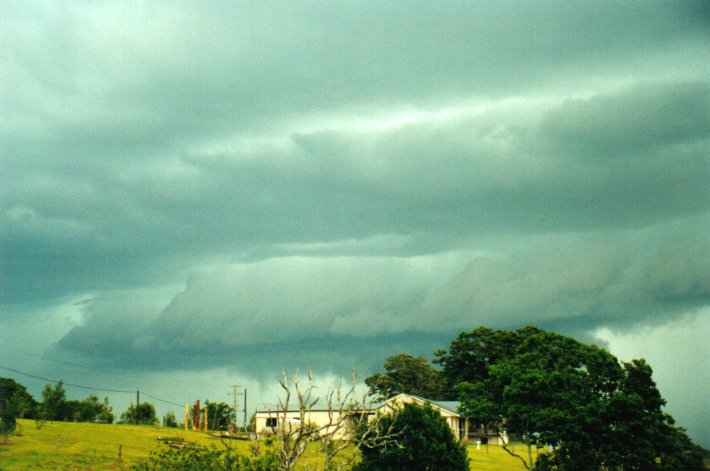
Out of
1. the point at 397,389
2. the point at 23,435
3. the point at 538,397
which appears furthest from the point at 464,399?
the point at 397,389

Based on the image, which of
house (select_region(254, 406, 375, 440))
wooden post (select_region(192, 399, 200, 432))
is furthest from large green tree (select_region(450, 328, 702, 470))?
wooden post (select_region(192, 399, 200, 432))

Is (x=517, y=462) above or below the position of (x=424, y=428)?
below

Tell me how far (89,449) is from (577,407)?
4175 cm

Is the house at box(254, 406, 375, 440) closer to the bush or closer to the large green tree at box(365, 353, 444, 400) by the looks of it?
the bush

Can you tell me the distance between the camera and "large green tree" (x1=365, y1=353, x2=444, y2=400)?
131125 millimetres

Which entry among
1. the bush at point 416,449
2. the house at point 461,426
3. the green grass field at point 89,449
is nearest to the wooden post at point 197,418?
the green grass field at point 89,449

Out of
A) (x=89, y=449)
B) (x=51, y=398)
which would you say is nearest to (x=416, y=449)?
(x=89, y=449)

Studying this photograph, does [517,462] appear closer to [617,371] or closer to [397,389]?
[617,371]

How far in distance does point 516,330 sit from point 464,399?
52.8 m

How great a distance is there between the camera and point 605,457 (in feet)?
183

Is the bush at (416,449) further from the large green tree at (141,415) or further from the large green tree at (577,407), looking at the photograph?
the large green tree at (141,415)

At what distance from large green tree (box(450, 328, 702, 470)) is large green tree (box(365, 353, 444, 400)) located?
66112 mm

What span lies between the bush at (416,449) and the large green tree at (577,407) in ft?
43.6

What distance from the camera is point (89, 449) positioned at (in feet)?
215
